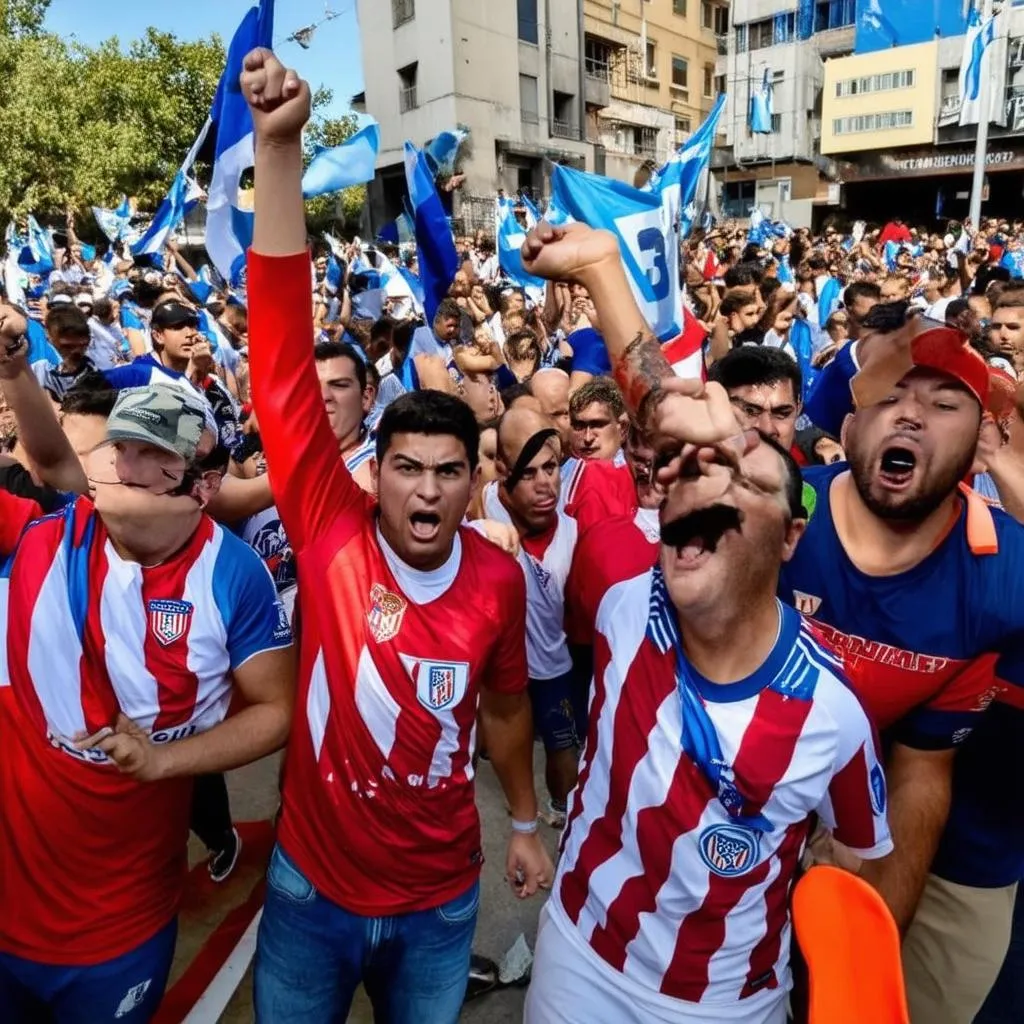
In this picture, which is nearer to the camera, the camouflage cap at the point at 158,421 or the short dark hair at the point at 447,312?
the camouflage cap at the point at 158,421

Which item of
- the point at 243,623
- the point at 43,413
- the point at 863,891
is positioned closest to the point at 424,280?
the point at 43,413

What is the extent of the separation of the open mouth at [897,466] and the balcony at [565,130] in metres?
39.0

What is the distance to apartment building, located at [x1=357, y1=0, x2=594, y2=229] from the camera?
110 feet

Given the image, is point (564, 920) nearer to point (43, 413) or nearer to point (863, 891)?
point (863, 891)

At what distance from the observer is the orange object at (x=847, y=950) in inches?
52.1

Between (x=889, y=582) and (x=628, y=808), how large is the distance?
818 millimetres

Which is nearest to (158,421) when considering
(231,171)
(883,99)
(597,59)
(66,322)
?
(231,171)

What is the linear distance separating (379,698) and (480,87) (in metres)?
36.7

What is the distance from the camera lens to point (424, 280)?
5.38m

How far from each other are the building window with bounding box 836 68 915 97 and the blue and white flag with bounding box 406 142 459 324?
139ft

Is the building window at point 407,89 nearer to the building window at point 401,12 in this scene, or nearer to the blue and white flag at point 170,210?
the building window at point 401,12

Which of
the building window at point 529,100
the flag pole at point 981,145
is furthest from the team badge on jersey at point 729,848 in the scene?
the building window at point 529,100

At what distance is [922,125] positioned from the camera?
1527 inches

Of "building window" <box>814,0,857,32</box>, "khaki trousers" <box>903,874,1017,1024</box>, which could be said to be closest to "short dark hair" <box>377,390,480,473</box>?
"khaki trousers" <box>903,874,1017,1024</box>
